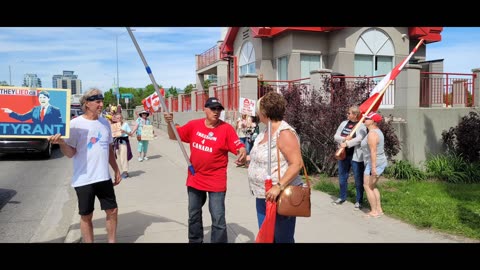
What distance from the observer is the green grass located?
19.2 ft

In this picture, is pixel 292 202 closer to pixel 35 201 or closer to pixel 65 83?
pixel 35 201

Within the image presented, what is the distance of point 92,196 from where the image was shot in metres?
4.19

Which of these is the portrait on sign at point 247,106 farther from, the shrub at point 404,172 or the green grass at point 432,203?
the shrub at point 404,172

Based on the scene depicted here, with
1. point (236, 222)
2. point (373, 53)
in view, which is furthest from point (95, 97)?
point (373, 53)

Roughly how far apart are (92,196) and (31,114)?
1034 mm

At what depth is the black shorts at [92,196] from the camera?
416 centimetres

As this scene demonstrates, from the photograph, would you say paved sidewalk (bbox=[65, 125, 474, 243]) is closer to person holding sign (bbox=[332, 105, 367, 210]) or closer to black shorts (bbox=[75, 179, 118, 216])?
person holding sign (bbox=[332, 105, 367, 210])

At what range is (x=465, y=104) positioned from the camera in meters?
12.9

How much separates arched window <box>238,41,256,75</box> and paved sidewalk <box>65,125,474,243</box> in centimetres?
1193

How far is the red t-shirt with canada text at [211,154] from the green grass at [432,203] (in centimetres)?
332

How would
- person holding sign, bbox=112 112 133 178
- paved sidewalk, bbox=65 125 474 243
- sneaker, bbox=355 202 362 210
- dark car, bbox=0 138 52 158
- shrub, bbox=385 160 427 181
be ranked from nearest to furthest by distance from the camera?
paved sidewalk, bbox=65 125 474 243 < sneaker, bbox=355 202 362 210 < shrub, bbox=385 160 427 181 < person holding sign, bbox=112 112 133 178 < dark car, bbox=0 138 52 158

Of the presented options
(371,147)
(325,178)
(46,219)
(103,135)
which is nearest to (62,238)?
(46,219)

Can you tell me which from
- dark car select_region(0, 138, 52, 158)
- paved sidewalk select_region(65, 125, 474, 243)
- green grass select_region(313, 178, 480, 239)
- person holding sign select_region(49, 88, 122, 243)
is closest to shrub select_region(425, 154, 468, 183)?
green grass select_region(313, 178, 480, 239)

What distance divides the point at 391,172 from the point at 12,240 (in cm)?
812
